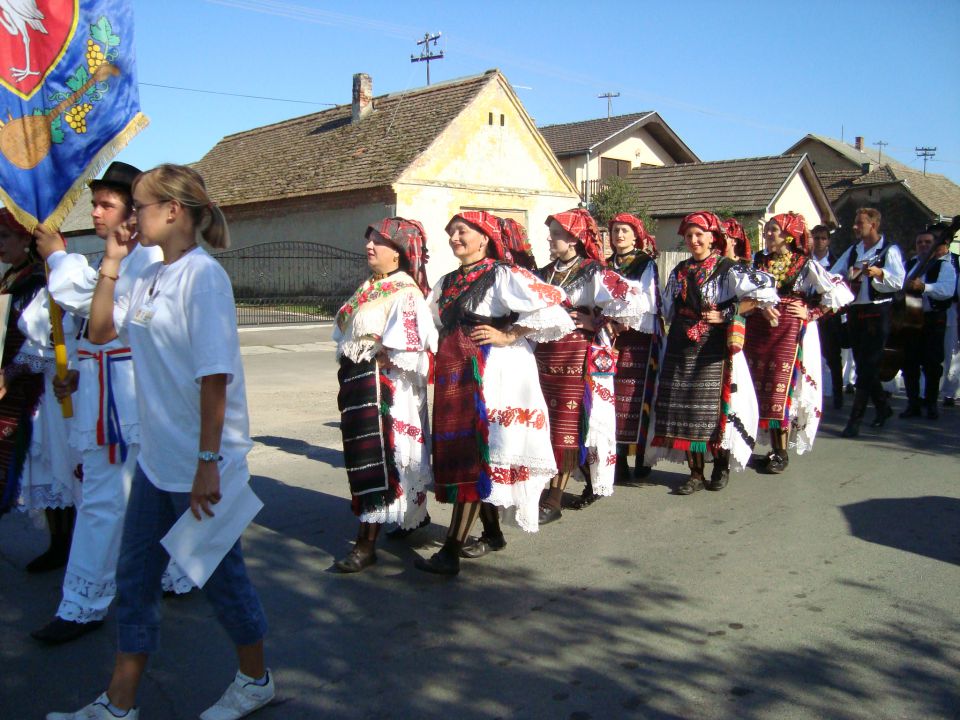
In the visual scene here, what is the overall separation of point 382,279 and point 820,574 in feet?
9.06

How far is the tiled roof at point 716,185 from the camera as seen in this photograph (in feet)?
102

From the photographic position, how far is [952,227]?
29.8ft

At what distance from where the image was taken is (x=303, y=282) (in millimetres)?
23016

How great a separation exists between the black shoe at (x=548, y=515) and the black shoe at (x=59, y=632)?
9.03ft

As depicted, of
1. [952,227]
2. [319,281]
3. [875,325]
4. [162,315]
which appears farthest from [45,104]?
[319,281]

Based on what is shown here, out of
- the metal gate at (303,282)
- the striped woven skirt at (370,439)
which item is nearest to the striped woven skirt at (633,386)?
the striped woven skirt at (370,439)

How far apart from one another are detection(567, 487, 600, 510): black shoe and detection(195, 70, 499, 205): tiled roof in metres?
15.5

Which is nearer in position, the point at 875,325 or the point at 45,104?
the point at 45,104

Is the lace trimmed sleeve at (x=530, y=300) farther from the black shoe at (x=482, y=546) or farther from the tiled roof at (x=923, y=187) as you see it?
the tiled roof at (x=923, y=187)

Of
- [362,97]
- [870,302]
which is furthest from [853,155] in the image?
[870,302]

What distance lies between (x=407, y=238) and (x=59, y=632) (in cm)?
244

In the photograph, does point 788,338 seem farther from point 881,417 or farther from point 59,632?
point 59,632

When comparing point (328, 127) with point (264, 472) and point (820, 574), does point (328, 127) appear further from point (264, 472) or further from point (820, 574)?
point (820, 574)

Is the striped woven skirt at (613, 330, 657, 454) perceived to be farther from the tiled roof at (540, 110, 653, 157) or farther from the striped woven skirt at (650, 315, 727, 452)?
the tiled roof at (540, 110, 653, 157)
